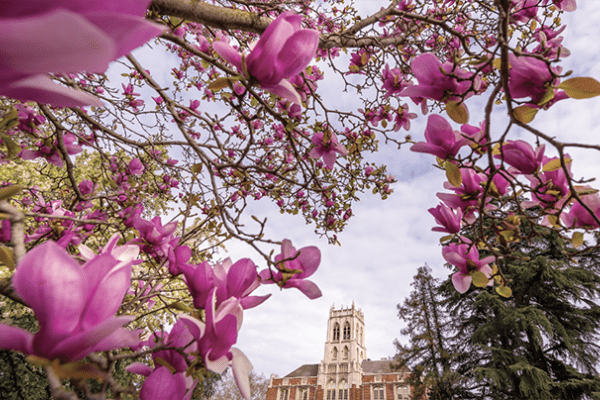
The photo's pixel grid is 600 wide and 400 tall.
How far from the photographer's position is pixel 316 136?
1.54m

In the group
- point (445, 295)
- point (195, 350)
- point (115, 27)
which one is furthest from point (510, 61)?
point (445, 295)

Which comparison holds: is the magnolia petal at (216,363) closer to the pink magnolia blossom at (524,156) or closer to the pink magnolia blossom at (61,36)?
the pink magnolia blossom at (61,36)

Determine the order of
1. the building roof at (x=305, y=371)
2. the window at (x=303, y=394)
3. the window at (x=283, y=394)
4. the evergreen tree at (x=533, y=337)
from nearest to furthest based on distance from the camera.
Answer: the evergreen tree at (x=533, y=337) < the window at (x=303, y=394) < the window at (x=283, y=394) < the building roof at (x=305, y=371)

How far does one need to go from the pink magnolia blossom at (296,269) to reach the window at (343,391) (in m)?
42.3

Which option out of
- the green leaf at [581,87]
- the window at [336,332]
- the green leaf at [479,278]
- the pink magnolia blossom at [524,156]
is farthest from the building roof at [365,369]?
the green leaf at [581,87]

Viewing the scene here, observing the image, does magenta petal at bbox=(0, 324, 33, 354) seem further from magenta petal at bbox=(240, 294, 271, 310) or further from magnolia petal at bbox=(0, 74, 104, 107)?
magenta petal at bbox=(240, 294, 271, 310)

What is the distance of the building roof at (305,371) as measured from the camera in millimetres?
40438

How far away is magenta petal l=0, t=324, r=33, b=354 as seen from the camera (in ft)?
1.35

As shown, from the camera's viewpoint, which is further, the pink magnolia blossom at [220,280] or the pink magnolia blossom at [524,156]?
the pink magnolia blossom at [524,156]

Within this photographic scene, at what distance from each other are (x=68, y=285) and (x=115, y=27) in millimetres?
316

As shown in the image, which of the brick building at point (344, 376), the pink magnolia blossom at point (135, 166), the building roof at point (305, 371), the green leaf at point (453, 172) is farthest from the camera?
the building roof at point (305, 371)

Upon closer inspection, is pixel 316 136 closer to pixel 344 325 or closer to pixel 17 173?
pixel 17 173

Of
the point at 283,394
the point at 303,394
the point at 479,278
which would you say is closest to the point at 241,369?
the point at 479,278

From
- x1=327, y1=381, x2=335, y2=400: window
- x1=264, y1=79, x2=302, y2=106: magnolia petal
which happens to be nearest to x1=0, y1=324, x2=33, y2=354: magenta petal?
x1=264, y1=79, x2=302, y2=106: magnolia petal
